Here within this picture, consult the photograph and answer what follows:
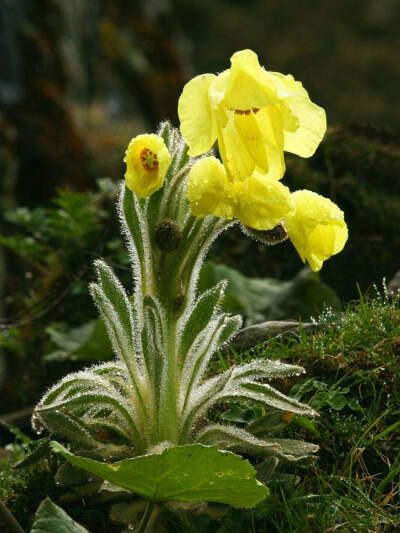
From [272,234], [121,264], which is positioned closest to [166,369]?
[272,234]

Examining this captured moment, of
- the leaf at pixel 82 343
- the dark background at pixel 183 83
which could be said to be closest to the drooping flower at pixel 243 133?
the leaf at pixel 82 343

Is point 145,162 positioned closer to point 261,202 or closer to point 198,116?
point 198,116

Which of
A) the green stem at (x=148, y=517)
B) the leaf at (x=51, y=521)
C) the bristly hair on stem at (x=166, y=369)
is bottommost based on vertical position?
the green stem at (x=148, y=517)

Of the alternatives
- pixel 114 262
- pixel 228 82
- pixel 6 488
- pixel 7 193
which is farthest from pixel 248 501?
pixel 7 193

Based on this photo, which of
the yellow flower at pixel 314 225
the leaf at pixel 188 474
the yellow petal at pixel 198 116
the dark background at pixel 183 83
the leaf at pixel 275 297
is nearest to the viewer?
the leaf at pixel 188 474

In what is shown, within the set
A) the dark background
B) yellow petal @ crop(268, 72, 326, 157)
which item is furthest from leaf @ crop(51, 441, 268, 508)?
the dark background

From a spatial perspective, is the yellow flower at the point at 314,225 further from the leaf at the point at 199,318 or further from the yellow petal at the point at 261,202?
the leaf at the point at 199,318
